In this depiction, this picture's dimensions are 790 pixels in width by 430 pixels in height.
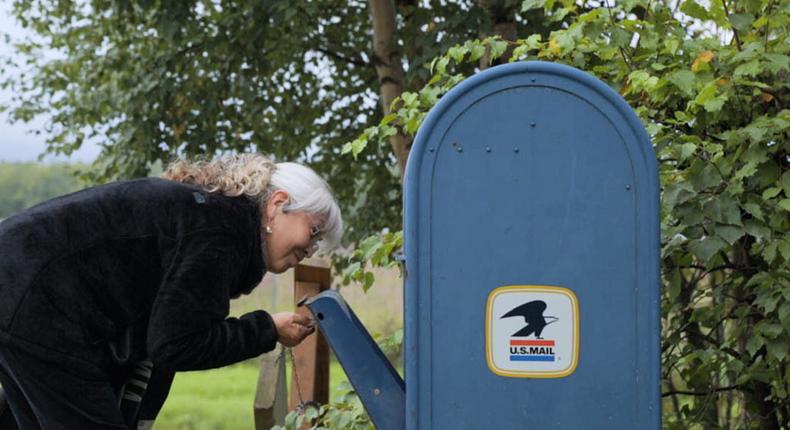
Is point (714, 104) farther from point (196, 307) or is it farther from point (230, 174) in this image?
point (196, 307)

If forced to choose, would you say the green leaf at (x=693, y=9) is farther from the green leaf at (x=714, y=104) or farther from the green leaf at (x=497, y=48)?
the green leaf at (x=497, y=48)

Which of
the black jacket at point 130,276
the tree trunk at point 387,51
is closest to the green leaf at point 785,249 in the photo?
the black jacket at point 130,276

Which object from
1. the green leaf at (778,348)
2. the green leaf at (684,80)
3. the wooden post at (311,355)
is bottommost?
the green leaf at (778,348)

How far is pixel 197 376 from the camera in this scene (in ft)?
50.3

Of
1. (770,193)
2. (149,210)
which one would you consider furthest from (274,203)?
(770,193)

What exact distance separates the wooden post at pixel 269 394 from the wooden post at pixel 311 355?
7 centimetres

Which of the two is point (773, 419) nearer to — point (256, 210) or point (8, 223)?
point (256, 210)

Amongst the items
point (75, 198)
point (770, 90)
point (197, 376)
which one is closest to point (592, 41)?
point (770, 90)

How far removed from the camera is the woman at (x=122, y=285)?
9.11 feet

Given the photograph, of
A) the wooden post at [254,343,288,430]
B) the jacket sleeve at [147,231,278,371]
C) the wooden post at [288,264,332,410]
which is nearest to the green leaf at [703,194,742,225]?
the jacket sleeve at [147,231,278,371]

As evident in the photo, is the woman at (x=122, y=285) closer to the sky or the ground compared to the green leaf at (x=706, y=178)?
closer to the ground

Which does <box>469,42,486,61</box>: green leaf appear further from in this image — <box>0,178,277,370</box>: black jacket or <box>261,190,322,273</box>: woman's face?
<box>0,178,277,370</box>: black jacket

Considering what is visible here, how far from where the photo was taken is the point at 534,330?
2.82m

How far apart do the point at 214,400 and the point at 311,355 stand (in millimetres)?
8501
